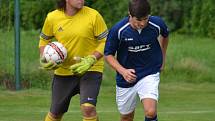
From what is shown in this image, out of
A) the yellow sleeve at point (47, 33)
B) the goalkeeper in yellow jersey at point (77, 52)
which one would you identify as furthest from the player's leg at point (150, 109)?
the yellow sleeve at point (47, 33)

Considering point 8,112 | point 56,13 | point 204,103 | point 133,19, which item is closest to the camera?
point 133,19

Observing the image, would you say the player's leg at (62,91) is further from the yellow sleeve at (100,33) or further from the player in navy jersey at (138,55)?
the player in navy jersey at (138,55)

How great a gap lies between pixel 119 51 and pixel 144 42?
14.3 inches

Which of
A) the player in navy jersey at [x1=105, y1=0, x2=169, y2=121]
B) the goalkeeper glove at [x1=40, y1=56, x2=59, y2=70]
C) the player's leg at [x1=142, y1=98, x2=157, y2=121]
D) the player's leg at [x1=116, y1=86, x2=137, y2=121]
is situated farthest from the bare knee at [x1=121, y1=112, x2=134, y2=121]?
the goalkeeper glove at [x1=40, y1=56, x2=59, y2=70]

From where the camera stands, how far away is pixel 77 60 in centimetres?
855

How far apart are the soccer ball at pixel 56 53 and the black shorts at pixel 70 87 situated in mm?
324

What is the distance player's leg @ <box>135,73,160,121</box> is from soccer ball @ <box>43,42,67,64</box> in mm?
963

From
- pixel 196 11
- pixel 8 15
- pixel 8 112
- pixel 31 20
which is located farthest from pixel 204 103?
pixel 196 11

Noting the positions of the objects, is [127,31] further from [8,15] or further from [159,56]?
[8,15]

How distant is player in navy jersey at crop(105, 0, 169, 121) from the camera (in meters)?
8.19

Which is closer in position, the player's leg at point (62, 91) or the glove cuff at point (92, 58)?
the glove cuff at point (92, 58)

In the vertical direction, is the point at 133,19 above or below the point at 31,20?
above

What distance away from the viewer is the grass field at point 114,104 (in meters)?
12.4

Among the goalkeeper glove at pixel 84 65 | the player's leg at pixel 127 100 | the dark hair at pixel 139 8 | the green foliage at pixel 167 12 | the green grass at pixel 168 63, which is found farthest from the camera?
the green foliage at pixel 167 12
